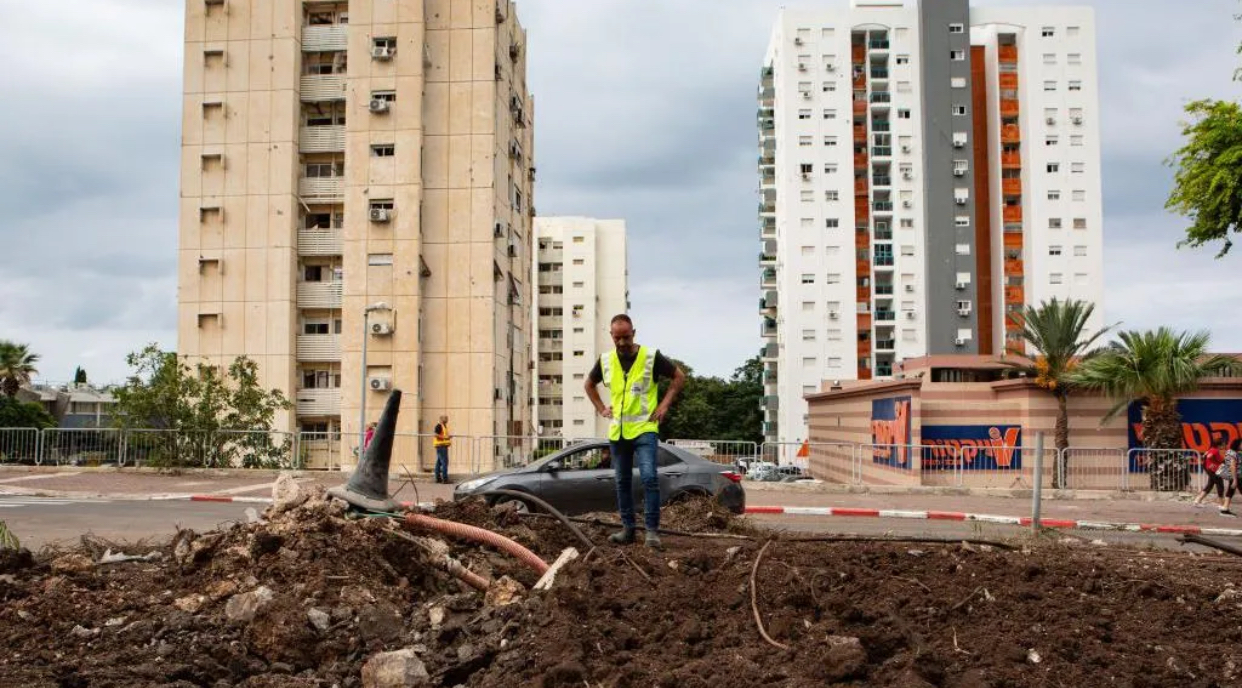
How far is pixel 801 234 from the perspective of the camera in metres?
75.3

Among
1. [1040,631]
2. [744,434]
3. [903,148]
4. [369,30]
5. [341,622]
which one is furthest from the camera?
[744,434]

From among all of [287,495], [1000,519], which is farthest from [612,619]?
[1000,519]

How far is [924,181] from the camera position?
240ft

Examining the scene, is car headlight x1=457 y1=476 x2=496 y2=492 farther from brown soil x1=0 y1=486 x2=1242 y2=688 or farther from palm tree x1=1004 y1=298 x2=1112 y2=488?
palm tree x1=1004 y1=298 x2=1112 y2=488

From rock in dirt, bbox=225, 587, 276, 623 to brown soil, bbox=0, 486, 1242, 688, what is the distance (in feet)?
0.15

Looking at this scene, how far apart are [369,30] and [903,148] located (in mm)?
46061

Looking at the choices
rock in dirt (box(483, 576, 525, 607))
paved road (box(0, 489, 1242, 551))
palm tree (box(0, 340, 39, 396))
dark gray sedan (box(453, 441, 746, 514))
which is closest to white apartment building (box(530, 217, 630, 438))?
palm tree (box(0, 340, 39, 396))

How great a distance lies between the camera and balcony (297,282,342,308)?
43844 millimetres

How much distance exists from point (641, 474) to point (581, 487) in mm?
6010

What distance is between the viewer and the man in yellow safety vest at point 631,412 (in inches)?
296

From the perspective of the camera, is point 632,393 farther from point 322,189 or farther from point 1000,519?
point 322,189

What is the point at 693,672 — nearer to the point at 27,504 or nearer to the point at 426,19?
the point at 27,504

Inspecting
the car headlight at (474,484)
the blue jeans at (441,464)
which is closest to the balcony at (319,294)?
the blue jeans at (441,464)

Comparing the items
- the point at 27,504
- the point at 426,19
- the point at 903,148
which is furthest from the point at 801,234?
the point at 27,504
